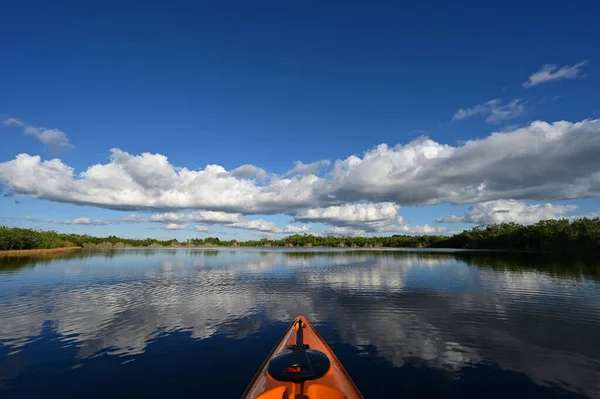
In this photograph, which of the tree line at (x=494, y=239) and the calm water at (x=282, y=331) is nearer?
the calm water at (x=282, y=331)

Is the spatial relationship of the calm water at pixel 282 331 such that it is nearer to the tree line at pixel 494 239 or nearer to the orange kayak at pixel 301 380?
the orange kayak at pixel 301 380

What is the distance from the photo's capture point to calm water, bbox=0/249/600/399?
10.1m

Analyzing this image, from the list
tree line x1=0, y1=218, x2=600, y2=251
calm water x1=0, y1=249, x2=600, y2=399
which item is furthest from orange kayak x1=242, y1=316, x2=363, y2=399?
tree line x1=0, y1=218, x2=600, y2=251

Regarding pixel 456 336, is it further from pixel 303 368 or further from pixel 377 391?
pixel 303 368

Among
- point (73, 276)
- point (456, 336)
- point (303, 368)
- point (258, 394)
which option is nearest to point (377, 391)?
point (303, 368)

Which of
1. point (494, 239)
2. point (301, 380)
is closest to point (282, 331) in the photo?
point (301, 380)

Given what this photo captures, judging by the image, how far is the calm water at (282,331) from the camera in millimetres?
10094

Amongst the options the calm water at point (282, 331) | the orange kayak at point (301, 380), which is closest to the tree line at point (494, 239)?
the calm water at point (282, 331)

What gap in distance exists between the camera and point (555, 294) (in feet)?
80.8

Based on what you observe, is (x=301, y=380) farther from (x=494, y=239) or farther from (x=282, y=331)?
(x=494, y=239)

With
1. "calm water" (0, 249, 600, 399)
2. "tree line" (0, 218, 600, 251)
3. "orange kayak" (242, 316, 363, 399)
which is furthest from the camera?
"tree line" (0, 218, 600, 251)

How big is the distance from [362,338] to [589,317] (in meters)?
14.8

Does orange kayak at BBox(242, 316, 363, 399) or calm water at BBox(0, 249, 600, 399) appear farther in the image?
calm water at BBox(0, 249, 600, 399)

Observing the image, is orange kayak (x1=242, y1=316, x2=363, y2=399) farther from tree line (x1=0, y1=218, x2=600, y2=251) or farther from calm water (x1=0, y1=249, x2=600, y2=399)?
tree line (x1=0, y1=218, x2=600, y2=251)
